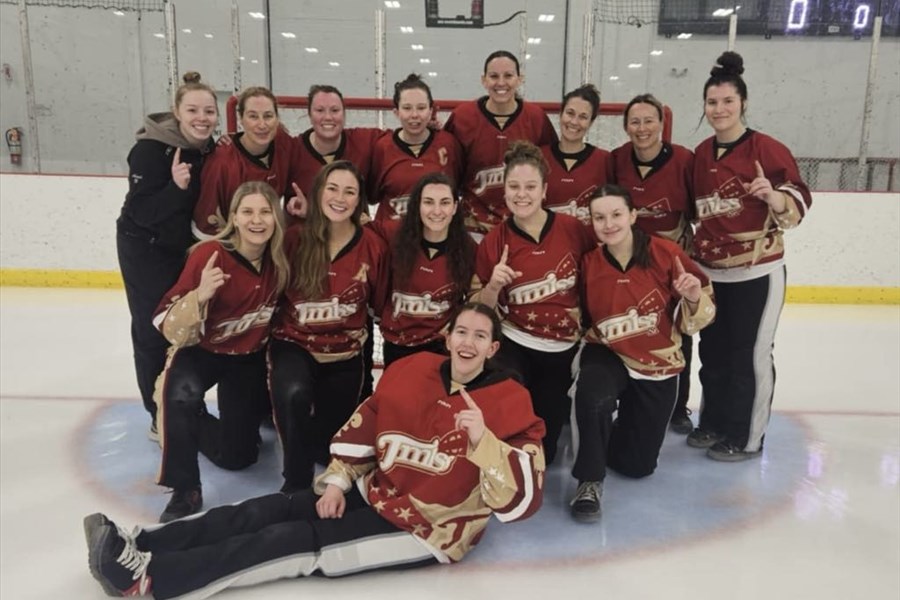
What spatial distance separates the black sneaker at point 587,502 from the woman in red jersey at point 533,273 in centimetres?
42

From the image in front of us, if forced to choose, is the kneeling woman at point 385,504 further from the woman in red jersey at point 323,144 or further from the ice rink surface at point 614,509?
the woman in red jersey at point 323,144

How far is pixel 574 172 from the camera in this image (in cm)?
283

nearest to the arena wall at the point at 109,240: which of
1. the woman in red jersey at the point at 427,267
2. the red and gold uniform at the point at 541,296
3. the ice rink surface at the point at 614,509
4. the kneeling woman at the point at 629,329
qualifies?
the ice rink surface at the point at 614,509

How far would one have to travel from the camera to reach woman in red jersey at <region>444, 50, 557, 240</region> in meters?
2.95

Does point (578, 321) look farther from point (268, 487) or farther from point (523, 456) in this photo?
point (268, 487)

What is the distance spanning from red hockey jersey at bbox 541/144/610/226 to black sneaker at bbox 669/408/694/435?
3.16 feet

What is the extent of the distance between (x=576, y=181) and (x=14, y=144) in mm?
6146

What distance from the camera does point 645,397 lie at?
2.48 meters

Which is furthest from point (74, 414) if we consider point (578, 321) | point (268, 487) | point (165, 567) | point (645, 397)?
point (645, 397)

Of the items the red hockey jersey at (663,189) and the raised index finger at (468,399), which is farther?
the red hockey jersey at (663,189)

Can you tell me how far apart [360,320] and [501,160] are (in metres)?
0.96

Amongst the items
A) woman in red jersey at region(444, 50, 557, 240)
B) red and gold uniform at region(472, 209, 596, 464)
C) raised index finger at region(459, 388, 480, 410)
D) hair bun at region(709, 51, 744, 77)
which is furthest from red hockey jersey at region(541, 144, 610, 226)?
raised index finger at region(459, 388, 480, 410)

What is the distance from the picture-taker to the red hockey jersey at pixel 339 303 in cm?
239

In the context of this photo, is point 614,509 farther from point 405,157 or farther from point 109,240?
point 109,240
